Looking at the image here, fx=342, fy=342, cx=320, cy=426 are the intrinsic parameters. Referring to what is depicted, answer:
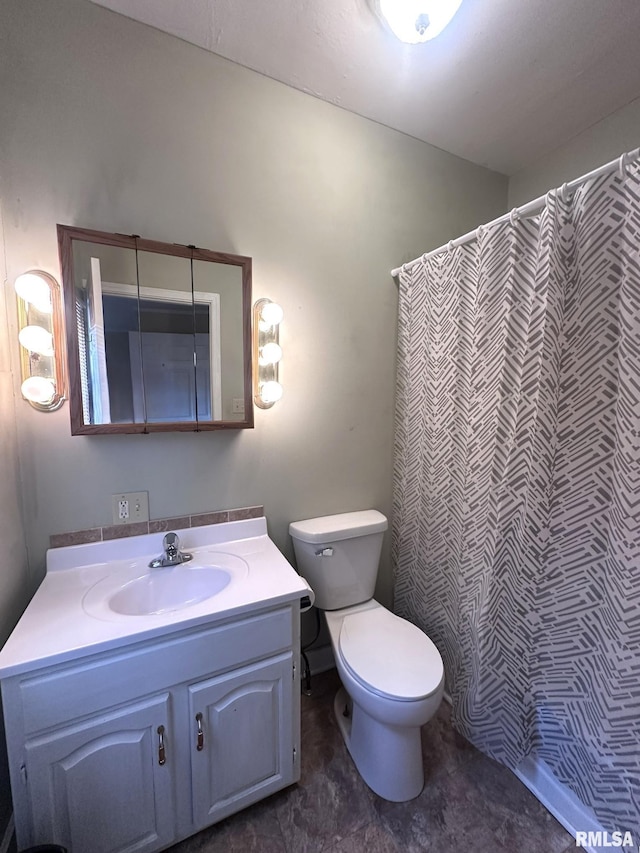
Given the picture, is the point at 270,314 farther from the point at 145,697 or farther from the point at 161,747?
the point at 161,747

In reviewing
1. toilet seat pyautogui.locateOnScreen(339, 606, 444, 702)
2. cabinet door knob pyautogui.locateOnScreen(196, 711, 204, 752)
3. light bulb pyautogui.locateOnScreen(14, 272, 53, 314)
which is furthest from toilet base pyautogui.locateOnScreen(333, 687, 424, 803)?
light bulb pyautogui.locateOnScreen(14, 272, 53, 314)

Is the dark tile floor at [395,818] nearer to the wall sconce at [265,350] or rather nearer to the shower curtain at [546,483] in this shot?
the shower curtain at [546,483]

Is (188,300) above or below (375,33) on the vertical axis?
below

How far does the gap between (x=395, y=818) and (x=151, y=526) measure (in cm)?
131

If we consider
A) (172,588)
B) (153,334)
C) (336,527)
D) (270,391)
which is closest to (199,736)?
(172,588)

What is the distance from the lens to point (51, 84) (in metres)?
1.08

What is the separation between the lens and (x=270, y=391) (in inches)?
56.1

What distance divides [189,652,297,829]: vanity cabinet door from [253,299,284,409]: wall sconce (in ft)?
3.10

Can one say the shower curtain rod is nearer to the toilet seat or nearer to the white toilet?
the white toilet

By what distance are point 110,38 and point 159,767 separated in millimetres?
2272

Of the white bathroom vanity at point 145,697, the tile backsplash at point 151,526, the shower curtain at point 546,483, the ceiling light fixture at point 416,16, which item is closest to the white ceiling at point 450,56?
the ceiling light fixture at point 416,16

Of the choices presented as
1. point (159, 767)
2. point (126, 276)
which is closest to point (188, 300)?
point (126, 276)

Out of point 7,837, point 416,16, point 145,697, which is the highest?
point 416,16

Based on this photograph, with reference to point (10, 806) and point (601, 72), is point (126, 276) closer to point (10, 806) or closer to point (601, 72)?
point (10, 806)
